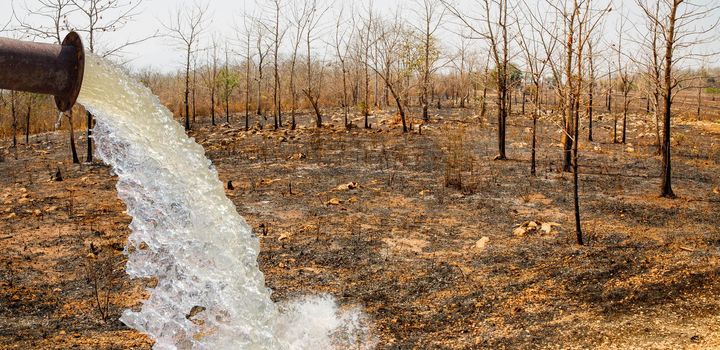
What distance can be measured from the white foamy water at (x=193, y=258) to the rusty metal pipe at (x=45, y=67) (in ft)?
5.05

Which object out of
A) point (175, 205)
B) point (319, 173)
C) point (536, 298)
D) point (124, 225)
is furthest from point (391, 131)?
point (175, 205)

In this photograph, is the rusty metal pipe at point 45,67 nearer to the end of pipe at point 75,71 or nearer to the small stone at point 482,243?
the end of pipe at point 75,71

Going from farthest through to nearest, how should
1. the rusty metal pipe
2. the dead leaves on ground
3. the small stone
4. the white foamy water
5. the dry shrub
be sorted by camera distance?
the dry shrub < the dead leaves on ground < the small stone < the white foamy water < the rusty metal pipe

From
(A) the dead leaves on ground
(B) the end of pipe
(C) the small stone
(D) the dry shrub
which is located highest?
(B) the end of pipe

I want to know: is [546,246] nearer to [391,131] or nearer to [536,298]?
[536,298]

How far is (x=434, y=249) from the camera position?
8258mm

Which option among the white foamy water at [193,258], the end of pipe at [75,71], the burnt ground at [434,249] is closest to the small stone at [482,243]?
the burnt ground at [434,249]

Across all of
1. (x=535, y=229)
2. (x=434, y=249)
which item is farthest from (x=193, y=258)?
(x=535, y=229)

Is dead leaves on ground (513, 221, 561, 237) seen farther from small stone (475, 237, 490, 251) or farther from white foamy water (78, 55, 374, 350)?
white foamy water (78, 55, 374, 350)

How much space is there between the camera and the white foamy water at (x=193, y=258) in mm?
4262

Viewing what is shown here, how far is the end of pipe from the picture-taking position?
2.30m

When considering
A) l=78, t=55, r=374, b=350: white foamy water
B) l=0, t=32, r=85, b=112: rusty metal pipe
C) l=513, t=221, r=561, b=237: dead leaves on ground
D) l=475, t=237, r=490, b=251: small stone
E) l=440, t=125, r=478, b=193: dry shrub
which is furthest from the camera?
l=440, t=125, r=478, b=193: dry shrub

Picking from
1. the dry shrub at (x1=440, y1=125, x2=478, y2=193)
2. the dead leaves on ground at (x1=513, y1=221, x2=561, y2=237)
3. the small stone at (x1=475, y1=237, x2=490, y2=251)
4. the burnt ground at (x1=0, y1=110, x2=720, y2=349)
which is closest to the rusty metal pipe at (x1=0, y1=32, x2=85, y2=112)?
the burnt ground at (x1=0, y1=110, x2=720, y2=349)

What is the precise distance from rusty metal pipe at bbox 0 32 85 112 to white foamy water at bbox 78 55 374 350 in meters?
1.54
